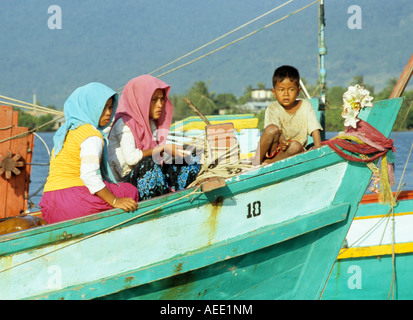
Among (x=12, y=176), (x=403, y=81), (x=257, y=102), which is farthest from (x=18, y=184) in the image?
(x=257, y=102)

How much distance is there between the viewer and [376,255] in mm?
6301

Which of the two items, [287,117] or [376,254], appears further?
[376,254]

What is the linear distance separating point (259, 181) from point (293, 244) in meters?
0.64

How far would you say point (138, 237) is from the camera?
391 cm

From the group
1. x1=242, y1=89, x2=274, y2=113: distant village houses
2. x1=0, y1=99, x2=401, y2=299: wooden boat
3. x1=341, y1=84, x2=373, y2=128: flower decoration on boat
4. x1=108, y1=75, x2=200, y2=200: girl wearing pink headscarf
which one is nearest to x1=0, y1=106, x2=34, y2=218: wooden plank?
x1=108, y1=75, x2=200, y2=200: girl wearing pink headscarf

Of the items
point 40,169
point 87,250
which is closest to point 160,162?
point 87,250

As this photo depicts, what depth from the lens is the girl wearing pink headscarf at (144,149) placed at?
14.2 ft

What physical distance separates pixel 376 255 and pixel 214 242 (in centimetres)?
291

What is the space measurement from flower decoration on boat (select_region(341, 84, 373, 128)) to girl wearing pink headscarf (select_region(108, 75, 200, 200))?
1.24m

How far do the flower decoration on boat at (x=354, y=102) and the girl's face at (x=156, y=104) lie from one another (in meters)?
1.43

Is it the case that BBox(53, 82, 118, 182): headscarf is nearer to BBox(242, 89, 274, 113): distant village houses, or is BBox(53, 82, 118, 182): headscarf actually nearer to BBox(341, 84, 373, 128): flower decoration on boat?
BBox(341, 84, 373, 128): flower decoration on boat

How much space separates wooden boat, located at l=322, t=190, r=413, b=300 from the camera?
6.18 meters

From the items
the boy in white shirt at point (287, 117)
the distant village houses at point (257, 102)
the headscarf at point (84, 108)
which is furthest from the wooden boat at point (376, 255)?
the distant village houses at point (257, 102)

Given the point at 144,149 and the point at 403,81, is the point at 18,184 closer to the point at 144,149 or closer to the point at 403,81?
the point at 144,149
